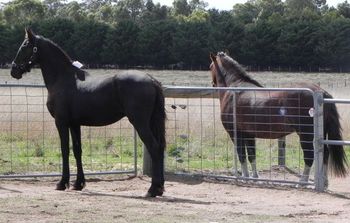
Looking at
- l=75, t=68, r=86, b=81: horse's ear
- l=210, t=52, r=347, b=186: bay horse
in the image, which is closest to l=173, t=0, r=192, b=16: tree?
l=210, t=52, r=347, b=186: bay horse

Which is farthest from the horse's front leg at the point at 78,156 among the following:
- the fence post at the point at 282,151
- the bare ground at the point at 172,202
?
the fence post at the point at 282,151

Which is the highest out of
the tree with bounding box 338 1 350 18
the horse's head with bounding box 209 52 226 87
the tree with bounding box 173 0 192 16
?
the tree with bounding box 173 0 192 16

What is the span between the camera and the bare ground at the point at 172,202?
8375mm

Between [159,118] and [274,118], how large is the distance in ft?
6.51

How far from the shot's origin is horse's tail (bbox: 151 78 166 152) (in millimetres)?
10391

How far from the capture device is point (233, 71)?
1276 cm

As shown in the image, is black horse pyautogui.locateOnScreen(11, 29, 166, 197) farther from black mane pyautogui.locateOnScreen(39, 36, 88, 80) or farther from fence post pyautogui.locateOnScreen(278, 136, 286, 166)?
fence post pyautogui.locateOnScreen(278, 136, 286, 166)

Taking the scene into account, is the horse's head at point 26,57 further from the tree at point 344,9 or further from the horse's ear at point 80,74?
the tree at point 344,9

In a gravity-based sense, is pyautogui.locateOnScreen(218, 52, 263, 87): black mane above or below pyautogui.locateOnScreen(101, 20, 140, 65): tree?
below

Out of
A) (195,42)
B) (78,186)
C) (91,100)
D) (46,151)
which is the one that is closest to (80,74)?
(91,100)

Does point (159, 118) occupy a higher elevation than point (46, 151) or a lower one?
higher

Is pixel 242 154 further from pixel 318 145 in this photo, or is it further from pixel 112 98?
pixel 112 98

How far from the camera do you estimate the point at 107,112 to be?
10.6 m

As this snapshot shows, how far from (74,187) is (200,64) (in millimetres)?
53843
